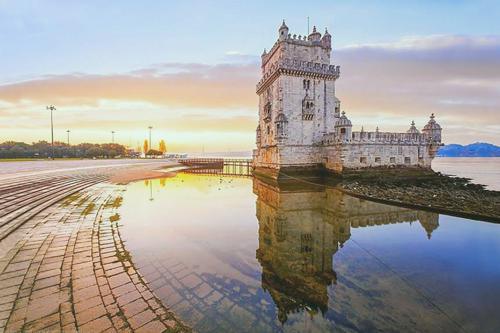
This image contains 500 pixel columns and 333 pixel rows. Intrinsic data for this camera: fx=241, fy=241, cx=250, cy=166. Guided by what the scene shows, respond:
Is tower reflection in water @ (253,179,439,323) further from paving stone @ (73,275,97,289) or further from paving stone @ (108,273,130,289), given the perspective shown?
paving stone @ (73,275,97,289)

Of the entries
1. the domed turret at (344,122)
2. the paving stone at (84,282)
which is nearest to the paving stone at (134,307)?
the paving stone at (84,282)

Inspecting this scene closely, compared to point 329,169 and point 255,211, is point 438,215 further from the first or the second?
point 329,169

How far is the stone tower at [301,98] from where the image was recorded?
3039 cm

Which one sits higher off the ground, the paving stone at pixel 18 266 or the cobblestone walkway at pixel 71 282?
the paving stone at pixel 18 266

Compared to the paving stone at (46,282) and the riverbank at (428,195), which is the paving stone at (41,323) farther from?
the riverbank at (428,195)

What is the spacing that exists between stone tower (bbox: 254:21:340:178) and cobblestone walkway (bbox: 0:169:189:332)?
23.8m

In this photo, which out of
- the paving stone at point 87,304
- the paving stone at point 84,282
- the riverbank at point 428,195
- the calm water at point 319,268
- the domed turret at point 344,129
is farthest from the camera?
the domed turret at point 344,129

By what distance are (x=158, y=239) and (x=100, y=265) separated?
10.6ft

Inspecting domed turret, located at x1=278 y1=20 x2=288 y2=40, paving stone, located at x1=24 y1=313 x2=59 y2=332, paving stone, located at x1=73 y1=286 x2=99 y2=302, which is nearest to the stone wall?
domed turret, located at x1=278 y1=20 x2=288 y2=40

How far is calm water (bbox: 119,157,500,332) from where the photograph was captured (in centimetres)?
550

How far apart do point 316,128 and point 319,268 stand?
2635 centimetres

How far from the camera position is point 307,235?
11.3 m

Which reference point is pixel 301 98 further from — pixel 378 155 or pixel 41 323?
pixel 41 323

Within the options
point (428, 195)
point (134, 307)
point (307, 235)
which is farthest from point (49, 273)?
point (428, 195)
